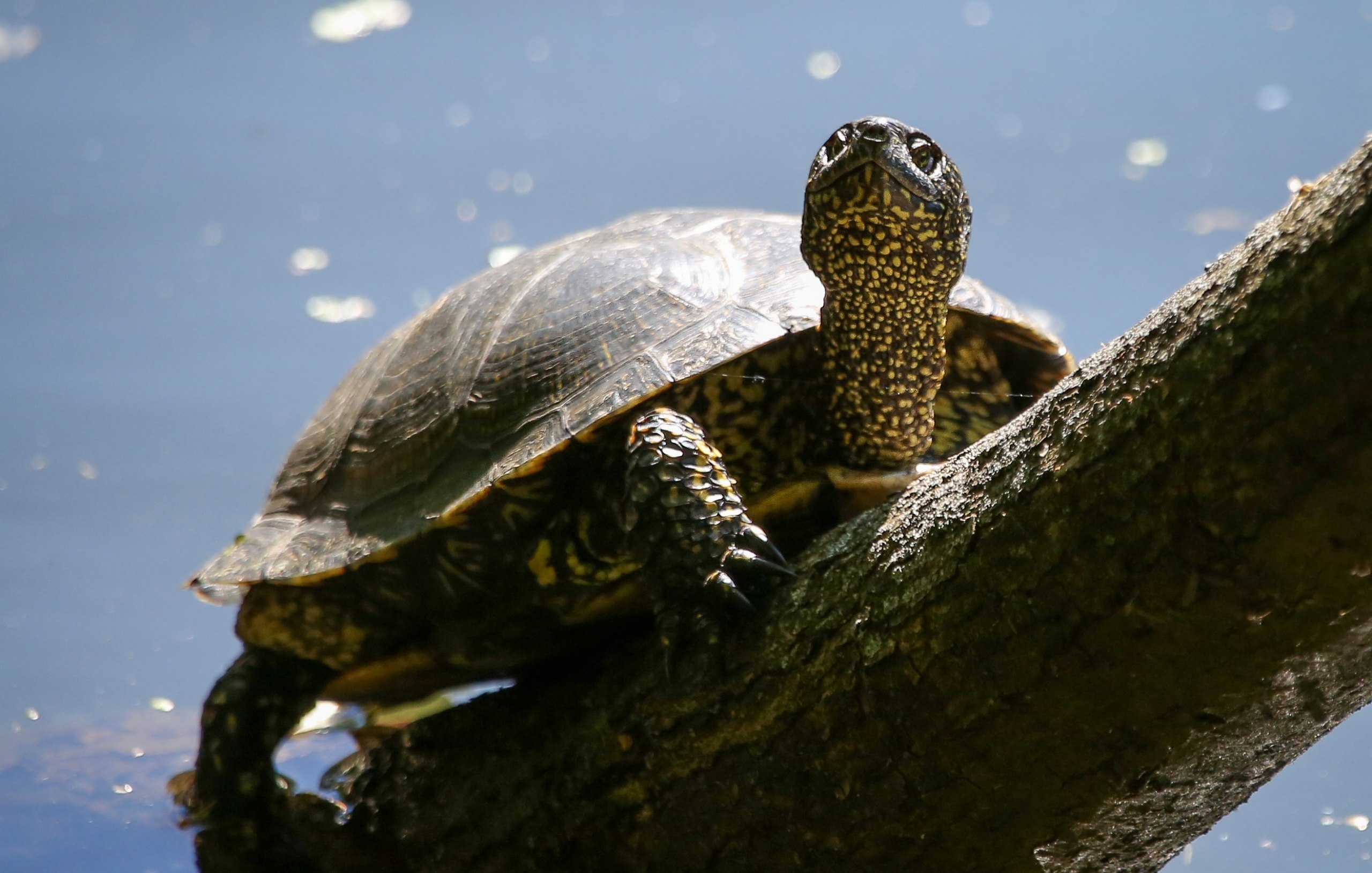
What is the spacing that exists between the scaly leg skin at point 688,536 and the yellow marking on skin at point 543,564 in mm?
264

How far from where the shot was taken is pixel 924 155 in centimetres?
167

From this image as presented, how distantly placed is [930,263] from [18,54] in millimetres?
6853

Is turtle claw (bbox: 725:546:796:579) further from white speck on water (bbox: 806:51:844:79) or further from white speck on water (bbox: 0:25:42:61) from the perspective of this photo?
white speck on water (bbox: 0:25:42:61)

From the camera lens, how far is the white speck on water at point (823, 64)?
615cm

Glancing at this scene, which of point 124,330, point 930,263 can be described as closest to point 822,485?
point 930,263

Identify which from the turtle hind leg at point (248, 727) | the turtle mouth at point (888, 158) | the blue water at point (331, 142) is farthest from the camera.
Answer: the blue water at point (331, 142)

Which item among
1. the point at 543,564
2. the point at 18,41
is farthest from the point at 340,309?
the point at 543,564

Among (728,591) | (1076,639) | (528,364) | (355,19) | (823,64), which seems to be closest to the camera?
(1076,639)

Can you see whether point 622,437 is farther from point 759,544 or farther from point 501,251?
point 501,251

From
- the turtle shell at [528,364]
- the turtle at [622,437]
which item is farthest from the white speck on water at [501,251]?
the turtle at [622,437]

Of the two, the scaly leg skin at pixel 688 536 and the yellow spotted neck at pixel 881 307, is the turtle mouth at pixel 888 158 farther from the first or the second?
the scaly leg skin at pixel 688 536

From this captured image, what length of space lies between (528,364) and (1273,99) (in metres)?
5.32

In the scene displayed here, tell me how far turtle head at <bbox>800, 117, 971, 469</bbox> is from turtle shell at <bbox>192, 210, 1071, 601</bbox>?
0.11m

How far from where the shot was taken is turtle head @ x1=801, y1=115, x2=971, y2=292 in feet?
5.24
